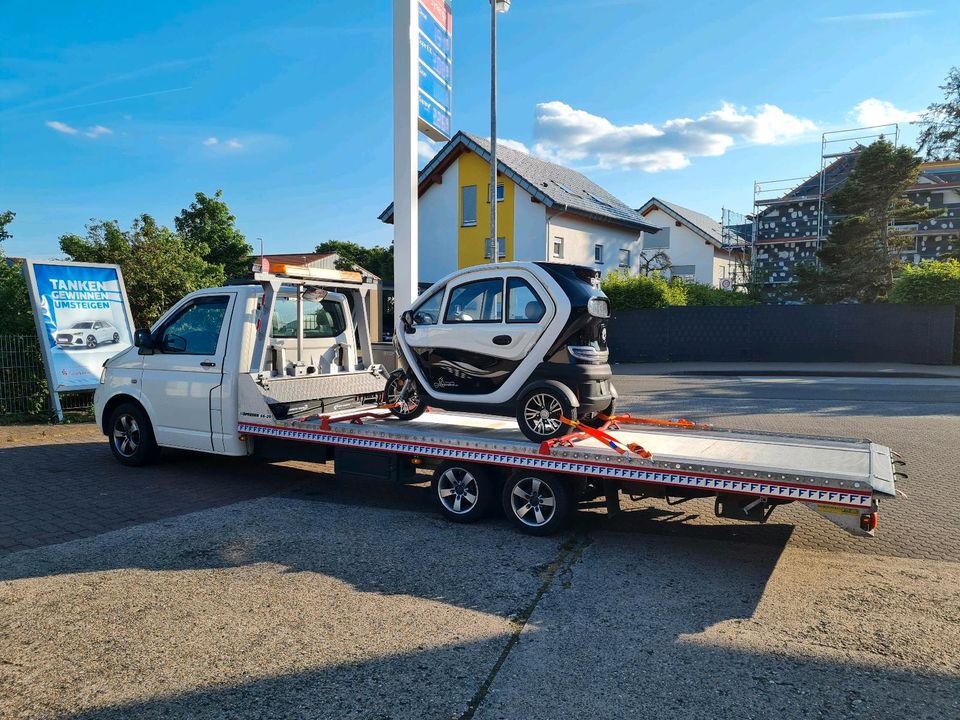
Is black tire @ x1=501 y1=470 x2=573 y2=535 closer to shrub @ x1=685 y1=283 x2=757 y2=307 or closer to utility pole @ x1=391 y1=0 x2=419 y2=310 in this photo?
utility pole @ x1=391 y1=0 x2=419 y2=310

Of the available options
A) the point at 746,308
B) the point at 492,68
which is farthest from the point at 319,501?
the point at 746,308

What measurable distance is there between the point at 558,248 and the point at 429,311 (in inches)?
1074

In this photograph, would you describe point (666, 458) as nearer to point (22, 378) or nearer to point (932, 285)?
point (22, 378)

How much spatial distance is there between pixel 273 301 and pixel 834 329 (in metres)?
21.6

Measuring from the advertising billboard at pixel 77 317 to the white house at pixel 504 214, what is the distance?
69.9ft

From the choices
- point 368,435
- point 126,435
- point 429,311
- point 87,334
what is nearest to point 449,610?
point 368,435

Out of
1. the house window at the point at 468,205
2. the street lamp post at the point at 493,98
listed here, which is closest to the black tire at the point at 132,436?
the street lamp post at the point at 493,98

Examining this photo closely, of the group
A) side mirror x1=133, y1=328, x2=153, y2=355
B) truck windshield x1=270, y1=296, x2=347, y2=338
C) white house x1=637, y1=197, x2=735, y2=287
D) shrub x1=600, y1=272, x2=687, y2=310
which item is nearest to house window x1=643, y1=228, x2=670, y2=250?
white house x1=637, y1=197, x2=735, y2=287

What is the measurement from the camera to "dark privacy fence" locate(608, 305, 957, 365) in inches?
869

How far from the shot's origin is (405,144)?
37.3 ft

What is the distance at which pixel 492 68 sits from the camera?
17.3 meters

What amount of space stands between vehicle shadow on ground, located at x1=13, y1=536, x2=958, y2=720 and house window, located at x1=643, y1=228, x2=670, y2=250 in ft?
158

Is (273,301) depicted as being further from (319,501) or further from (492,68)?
(492,68)

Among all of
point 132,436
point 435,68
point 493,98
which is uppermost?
point 493,98
